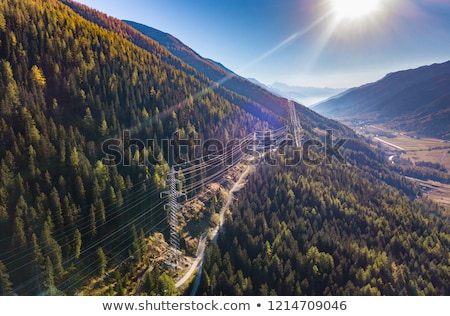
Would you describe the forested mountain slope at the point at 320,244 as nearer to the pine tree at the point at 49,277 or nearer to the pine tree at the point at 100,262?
the pine tree at the point at 100,262

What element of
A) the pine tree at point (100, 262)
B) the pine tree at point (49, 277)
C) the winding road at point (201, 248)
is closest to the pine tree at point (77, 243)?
the pine tree at point (100, 262)

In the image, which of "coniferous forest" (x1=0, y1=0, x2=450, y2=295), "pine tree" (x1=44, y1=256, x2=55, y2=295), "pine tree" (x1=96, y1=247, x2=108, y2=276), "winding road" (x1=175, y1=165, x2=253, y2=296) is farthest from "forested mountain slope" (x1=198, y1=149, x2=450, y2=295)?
"pine tree" (x1=44, y1=256, x2=55, y2=295)

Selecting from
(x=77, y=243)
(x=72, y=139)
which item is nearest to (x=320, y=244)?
(x=77, y=243)

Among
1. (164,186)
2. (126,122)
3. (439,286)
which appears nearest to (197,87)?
(126,122)

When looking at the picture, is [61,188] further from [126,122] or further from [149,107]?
[149,107]

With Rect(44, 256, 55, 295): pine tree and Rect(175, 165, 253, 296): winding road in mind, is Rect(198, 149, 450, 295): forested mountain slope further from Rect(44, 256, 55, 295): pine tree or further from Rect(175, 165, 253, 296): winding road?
Rect(44, 256, 55, 295): pine tree

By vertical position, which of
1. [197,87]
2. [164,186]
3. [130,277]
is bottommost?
[130,277]

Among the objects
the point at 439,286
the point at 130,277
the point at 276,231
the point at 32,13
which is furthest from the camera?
the point at 32,13

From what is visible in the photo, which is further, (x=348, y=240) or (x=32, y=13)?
(x=32, y=13)

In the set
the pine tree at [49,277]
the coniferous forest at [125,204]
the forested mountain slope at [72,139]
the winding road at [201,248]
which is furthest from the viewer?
the winding road at [201,248]
